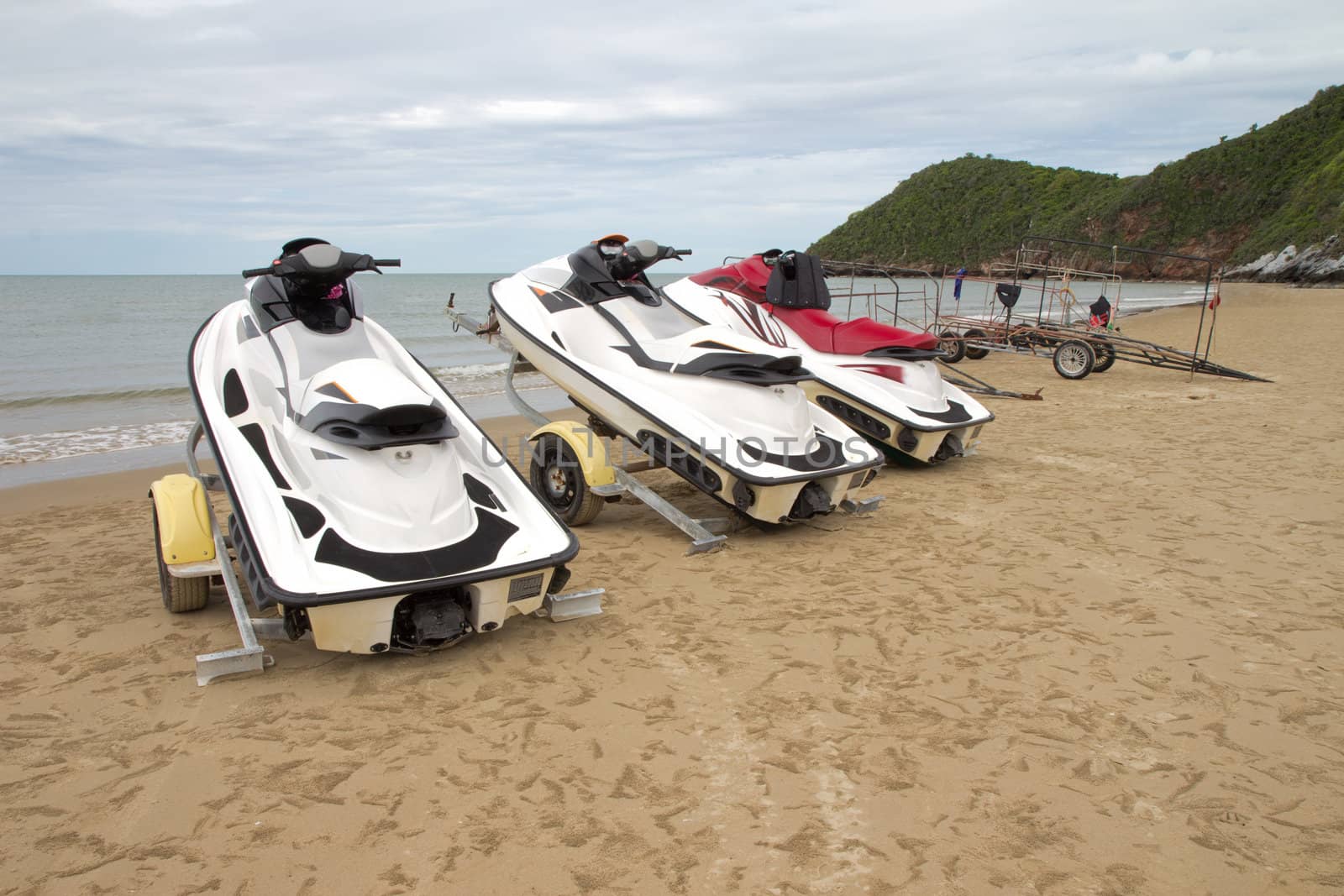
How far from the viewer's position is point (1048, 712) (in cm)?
411

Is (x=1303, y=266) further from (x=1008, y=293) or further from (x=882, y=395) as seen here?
(x=882, y=395)

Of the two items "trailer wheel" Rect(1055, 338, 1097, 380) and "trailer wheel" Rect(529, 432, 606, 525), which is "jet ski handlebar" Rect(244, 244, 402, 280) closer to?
"trailer wheel" Rect(529, 432, 606, 525)

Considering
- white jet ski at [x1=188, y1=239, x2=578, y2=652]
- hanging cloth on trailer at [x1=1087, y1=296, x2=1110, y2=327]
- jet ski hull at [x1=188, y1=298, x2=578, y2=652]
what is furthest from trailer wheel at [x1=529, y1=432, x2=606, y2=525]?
hanging cloth on trailer at [x1=1087, y1=296, x2=1110, y2=327]

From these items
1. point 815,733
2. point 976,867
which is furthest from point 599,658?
point 976,867

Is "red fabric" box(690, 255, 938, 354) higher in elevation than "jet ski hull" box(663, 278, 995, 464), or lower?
higher

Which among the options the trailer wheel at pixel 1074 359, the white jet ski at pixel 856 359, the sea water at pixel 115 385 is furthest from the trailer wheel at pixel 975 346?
the white jet ski at pixel 856 359

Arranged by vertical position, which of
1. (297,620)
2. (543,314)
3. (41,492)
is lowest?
(41,492)

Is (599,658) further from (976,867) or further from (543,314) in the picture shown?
(543,314)

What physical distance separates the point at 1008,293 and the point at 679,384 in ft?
38.8

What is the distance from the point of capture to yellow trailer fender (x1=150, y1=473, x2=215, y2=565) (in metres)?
4.75

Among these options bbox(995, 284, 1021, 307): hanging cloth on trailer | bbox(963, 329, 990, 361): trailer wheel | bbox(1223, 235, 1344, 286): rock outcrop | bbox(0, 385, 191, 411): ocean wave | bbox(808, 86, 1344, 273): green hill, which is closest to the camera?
bbox(0, 385, 191, 411): ocean wave

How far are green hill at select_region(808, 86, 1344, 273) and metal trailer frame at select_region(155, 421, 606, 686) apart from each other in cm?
6222

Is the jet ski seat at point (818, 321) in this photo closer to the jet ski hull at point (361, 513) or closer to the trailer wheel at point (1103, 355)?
the jet ski hull at point (361, 513)

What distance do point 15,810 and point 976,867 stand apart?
11.2 feet
